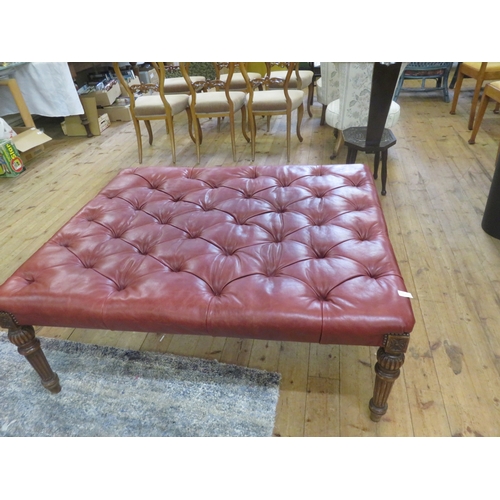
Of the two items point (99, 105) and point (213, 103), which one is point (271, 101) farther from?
point (99, 105)

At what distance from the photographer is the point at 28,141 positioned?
2.77 meters

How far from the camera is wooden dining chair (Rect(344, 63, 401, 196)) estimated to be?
5.61 ft

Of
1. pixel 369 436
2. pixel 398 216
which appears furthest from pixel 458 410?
pixel 398 216

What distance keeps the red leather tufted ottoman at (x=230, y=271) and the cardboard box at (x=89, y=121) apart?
7.36 feet

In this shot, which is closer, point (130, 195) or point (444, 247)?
point (130, 195)

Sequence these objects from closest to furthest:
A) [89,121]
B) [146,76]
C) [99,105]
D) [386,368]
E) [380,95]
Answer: [386,368] → [380,95] → [89,121] → [99,105] → [146,76]

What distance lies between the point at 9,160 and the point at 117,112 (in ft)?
4.15

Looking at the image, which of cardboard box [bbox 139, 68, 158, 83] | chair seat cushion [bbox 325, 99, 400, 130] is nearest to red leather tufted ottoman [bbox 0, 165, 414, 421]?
chair seat cushion [bbox 325, 99, 400, 130]

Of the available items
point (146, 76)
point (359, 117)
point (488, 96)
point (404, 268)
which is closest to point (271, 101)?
point (359, 117)

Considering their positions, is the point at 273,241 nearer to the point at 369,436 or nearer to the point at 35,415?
the point at 369,436

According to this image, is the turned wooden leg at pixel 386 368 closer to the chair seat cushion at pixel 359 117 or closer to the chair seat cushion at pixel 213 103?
the chair seat cushion at pixel 359 117
